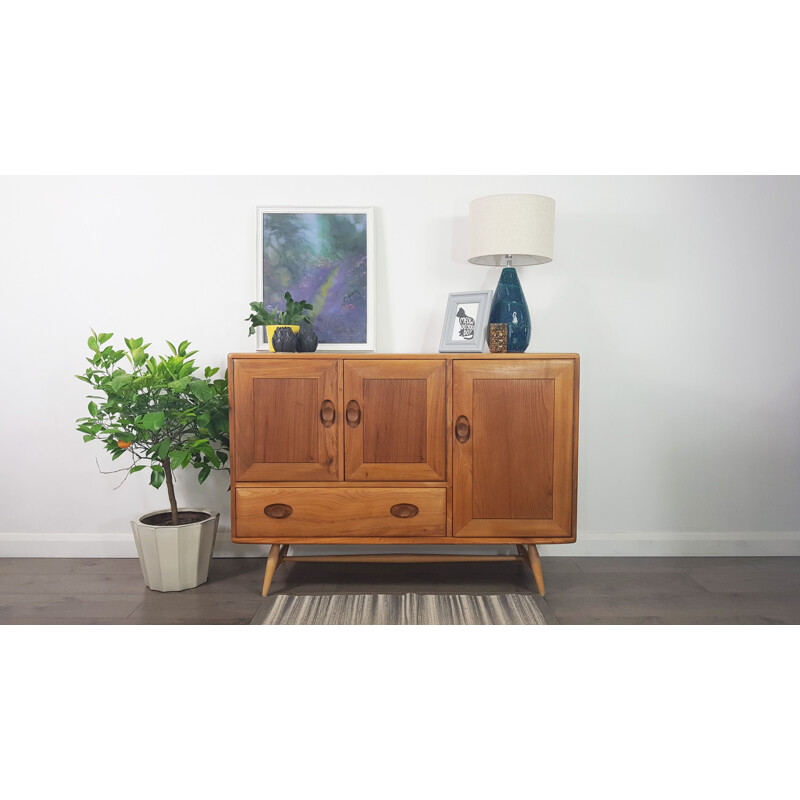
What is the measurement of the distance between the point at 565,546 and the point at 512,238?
58.0 inches

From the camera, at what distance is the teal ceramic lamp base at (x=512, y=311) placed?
2602mm

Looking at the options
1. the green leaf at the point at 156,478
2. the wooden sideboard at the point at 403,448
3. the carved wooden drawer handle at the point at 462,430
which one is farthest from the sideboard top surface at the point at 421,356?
the green leaf at the point at 156,478

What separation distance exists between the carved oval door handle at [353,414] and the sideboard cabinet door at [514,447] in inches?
14.9

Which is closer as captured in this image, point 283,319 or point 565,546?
point 283,319

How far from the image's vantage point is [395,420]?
2430 millimetres

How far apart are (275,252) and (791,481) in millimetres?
2703

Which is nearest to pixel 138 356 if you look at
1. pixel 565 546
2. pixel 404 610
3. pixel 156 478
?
pixel 156 478

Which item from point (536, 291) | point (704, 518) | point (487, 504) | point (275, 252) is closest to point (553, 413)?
point (487, 504)

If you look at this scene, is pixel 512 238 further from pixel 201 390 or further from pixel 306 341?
pixel 201 390

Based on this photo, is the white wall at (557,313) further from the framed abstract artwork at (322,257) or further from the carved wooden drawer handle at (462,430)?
the carved wooden drawer handle at (462,430)

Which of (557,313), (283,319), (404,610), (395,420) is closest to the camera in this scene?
(404,610)

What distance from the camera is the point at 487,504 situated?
8.02ft

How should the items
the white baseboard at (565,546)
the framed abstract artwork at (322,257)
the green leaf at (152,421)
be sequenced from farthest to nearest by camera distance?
1. the white baseboard at (565,546)
2. the framed abstract artwork at (322,257)
3. the green leaf at (152,421)

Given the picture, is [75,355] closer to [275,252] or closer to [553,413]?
[275,252]
